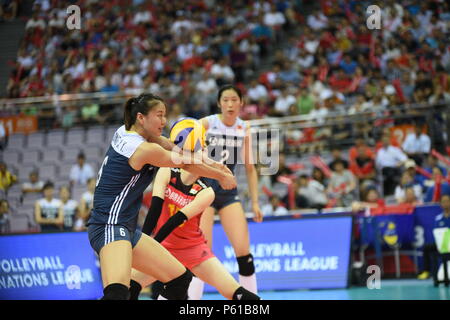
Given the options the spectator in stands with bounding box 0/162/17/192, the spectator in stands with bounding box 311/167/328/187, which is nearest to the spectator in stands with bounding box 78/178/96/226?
the spectator in stands with bounding box 0/162/17/192

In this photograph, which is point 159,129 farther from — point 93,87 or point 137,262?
point 93,87

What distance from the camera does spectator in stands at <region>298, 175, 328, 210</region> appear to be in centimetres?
1330

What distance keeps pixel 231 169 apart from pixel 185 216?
184cm

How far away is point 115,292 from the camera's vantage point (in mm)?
4961

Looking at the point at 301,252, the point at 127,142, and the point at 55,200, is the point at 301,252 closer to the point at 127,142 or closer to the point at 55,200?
the point at 55,200

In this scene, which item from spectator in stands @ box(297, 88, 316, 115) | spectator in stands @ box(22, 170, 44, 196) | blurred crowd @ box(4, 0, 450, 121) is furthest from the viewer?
spectator in stands @ box(22, 170, 44, 196)

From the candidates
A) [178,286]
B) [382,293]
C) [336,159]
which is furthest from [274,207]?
[178,286]

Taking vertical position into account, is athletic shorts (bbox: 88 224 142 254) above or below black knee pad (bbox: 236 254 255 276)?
above

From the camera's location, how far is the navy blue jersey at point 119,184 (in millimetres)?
5289

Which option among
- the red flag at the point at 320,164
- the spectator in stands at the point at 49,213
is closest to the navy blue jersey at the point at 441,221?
the red flag at the point at 320,164

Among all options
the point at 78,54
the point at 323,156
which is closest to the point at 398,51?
the point at 323,156

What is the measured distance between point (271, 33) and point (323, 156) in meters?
5.47

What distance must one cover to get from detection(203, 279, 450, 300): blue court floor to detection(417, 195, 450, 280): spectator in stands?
258mm

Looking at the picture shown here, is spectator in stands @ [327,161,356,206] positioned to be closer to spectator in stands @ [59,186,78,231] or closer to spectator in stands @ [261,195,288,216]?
spectator in stands @ [261,195,288,216]
